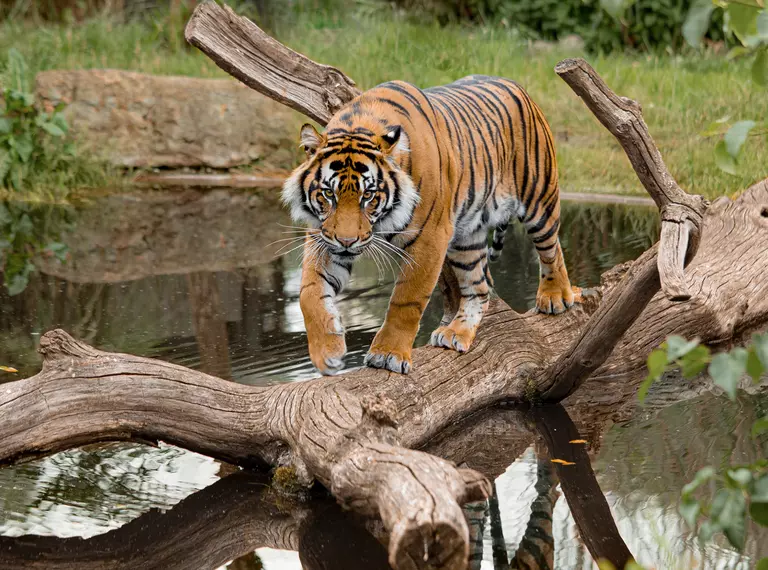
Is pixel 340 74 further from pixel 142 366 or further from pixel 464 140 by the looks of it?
pixel 142 366

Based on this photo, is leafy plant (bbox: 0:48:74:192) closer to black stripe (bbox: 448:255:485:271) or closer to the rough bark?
black stripe (bbox: 448:255:485:271)

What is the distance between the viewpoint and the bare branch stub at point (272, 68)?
431 cm

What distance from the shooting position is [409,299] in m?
3.84

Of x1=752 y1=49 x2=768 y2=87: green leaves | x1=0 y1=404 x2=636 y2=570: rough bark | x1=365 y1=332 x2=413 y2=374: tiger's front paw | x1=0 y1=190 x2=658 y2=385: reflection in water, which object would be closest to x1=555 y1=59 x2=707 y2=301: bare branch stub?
x1=0 y1=404 x2=636 y2=570: rough bark

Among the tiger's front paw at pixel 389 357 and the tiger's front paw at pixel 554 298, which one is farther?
the tiger's front paw at pixel 554 298

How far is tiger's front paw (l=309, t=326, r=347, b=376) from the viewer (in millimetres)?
3793

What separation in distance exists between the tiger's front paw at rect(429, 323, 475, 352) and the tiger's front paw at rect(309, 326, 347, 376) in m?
0.67

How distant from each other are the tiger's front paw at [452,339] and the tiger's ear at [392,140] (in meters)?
1.03

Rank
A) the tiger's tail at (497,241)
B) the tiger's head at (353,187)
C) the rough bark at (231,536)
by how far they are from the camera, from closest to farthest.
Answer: the rough bark at (231,536) < the tiger's head at (353,187) < the tiger's tail at (497,241)

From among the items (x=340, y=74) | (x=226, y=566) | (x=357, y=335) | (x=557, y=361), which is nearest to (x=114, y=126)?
(x=357, y=335)

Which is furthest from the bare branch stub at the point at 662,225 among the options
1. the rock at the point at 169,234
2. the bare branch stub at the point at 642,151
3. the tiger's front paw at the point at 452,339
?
the rock at the point at 169,234

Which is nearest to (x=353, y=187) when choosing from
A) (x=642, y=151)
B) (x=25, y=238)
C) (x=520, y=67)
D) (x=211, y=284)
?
(x=642, y=151)

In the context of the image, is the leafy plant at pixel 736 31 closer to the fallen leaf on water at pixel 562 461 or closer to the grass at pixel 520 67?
the fallen leaf on water at pixel 562 461

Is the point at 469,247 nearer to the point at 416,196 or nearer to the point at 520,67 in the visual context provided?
the point at 416,196
